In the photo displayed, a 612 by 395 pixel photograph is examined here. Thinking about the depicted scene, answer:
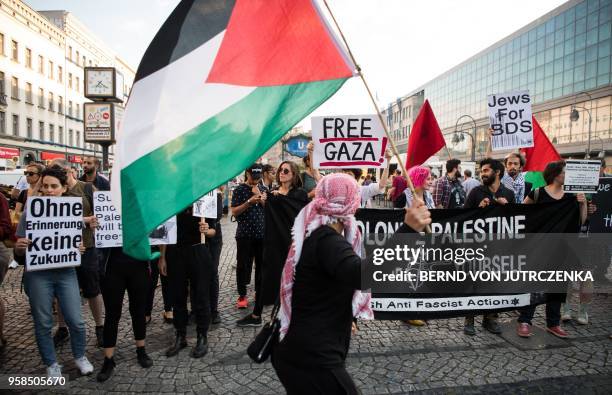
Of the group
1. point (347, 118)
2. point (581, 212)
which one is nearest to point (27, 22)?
point (347, 118)

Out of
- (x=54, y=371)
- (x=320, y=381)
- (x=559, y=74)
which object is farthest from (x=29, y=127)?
(x=559, y=74)

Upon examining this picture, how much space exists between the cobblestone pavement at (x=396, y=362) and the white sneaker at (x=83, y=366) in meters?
0.06

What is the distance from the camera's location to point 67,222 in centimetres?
391

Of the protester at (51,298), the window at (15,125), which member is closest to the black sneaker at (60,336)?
the protester at (51,298)

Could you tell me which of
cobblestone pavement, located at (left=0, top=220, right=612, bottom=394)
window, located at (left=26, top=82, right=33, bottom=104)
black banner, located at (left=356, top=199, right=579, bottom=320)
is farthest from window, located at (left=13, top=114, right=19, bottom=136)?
black banner, located at (left=356, top=199, right=579, bottom=320)

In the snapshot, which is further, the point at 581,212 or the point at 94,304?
the point at 581,212

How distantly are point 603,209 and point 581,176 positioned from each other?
Answer: 2.05 metres

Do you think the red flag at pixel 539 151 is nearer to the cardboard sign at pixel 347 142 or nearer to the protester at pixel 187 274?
the cardboard sign at pixel 347 142

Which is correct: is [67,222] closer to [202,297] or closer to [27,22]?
[202,297]

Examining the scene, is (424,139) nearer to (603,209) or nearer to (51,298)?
(603,209)

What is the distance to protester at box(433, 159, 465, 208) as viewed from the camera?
264 inches

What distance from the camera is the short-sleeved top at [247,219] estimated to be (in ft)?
18.6

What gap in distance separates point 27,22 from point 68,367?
46650mm

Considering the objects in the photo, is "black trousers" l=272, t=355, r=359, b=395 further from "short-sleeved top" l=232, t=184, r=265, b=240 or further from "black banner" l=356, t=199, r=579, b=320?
"short-sleeved top" l=232, t=184, r=265, b=240
